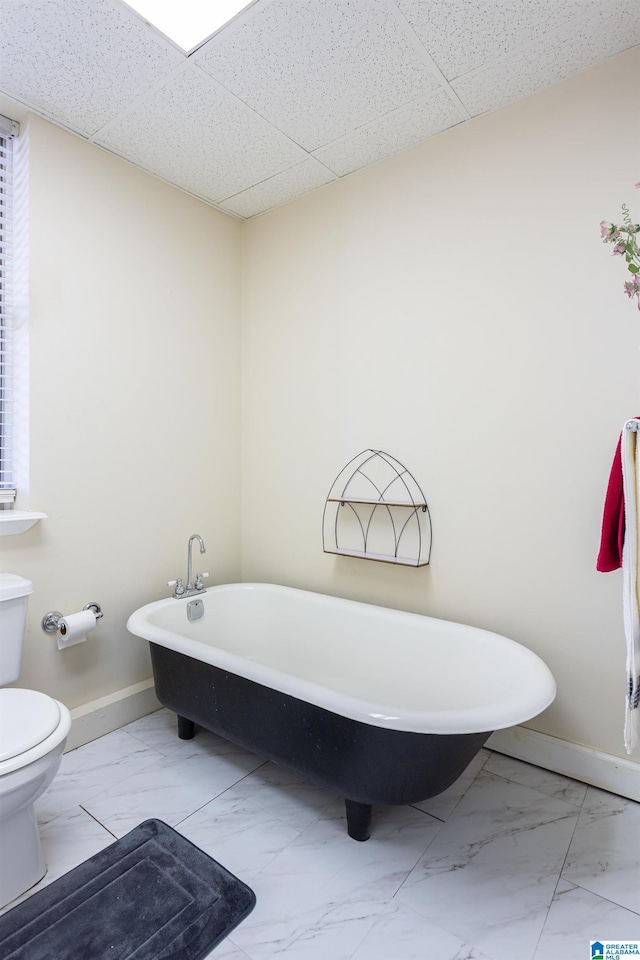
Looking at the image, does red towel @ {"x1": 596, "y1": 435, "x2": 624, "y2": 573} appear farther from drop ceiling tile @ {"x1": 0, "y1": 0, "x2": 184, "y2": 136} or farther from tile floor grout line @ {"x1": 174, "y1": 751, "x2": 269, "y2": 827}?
drop ceiling tile @ {"x1": 0, "y1": 0, "x2": 184, "y2": 136}

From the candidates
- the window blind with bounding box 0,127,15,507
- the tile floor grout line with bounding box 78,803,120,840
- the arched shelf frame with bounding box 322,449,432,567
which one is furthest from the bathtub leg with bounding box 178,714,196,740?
the window blind with bounding box 0,127,15,507

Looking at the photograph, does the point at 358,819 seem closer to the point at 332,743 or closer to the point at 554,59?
the point at 332,743

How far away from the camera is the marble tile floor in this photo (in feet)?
4.05

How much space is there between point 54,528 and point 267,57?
185 centimetres

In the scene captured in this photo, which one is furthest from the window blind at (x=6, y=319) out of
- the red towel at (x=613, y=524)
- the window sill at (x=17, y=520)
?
the red towel at (x=613, y=524)

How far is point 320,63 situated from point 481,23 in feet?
1.67

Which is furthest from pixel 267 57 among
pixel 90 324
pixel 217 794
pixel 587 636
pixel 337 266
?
pixel 217 794

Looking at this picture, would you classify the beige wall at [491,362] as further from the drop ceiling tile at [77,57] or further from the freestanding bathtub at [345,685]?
the drop ceiling tile at [77,57]

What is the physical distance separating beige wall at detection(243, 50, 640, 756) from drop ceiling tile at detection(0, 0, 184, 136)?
99cm

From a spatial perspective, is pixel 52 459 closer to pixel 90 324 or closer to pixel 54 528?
pixel 54 528

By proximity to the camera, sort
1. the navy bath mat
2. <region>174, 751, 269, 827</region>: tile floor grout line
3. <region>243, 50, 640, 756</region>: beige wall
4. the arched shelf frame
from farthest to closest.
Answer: the arched shelf frame, <region>243, 50, 640, 756</region>: beige wall, <region>174, 751, 269, 827</region>: tile floor grout line, the navy bath mat

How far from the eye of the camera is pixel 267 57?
5.36 feet

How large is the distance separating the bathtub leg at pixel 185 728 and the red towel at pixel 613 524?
169 cm

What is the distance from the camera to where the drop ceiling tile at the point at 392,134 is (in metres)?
1.90
